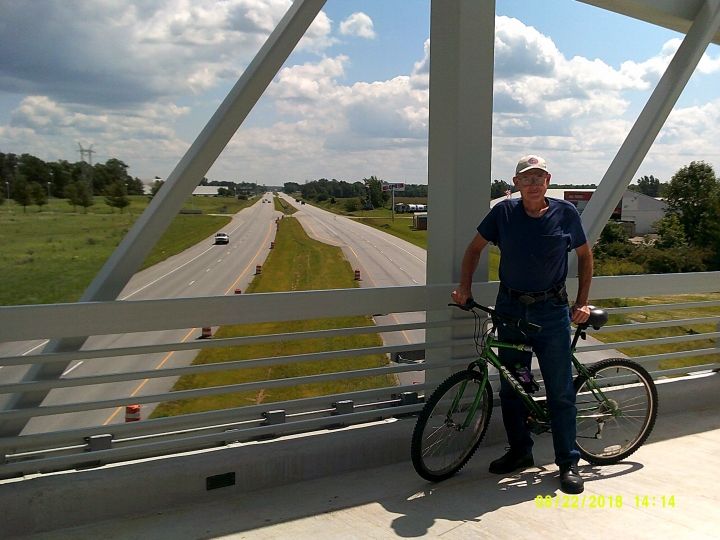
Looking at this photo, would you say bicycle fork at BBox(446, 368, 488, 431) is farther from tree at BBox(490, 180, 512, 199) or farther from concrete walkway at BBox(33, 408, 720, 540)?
tree at BBox(490, 180, 512, 199)

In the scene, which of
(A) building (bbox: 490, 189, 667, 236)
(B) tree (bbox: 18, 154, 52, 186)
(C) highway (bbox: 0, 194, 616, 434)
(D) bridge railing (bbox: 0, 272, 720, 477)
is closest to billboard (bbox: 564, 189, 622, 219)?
(A) building (bbox: 490, 189, 667, 236)

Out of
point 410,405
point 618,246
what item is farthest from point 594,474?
point 618,246

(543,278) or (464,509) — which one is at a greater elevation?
(543,278)

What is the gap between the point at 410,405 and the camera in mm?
3689

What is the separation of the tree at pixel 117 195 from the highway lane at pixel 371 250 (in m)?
1.15

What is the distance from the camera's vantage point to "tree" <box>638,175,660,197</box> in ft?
17.1

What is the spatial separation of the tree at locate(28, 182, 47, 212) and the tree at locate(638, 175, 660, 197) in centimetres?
440

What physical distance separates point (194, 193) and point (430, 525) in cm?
198

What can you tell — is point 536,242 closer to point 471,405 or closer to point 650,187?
point 471,405

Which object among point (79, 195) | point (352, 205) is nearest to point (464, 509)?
point (352, 205)

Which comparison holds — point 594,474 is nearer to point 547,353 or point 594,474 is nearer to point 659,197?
point 547,353

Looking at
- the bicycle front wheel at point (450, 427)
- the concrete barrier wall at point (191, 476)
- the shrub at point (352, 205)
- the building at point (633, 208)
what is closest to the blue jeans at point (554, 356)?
the bicycle front wheel at point (450, 427)

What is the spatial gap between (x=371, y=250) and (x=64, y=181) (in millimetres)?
4201

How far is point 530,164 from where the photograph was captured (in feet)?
10.1
